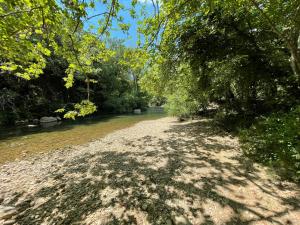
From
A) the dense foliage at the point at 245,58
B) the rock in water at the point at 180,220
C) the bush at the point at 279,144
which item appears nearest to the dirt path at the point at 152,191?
the rock in water at the point at 180,220

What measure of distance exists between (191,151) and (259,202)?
2.52 meters

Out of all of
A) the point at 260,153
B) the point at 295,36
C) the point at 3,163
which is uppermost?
the point at 295,36

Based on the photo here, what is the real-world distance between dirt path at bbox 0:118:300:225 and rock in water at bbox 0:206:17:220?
0.21 ft

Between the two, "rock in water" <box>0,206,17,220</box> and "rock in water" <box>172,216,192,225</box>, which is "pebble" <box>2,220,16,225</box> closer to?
"rock in water" <box>0,206,17,220</box>

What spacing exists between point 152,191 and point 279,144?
3.04 m

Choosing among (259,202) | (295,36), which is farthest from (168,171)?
(295,36)

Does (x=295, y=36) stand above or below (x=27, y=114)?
above

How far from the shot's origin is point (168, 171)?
3793 millimetres

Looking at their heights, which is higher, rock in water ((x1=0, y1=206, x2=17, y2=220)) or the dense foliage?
the dense foliage

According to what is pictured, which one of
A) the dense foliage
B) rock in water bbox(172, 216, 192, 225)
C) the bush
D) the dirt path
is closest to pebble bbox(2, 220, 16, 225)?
the dirt path

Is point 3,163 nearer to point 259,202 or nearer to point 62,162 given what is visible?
point 62,162

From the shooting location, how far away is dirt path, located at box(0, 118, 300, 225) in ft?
7.90

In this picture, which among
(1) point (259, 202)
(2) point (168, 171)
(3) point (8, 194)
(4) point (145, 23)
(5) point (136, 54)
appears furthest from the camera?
(4) point (145, 23)

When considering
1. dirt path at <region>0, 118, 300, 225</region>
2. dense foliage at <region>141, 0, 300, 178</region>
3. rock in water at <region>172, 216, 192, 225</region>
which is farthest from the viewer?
dense foliage at <region>141, 0, 300, 178</region>
